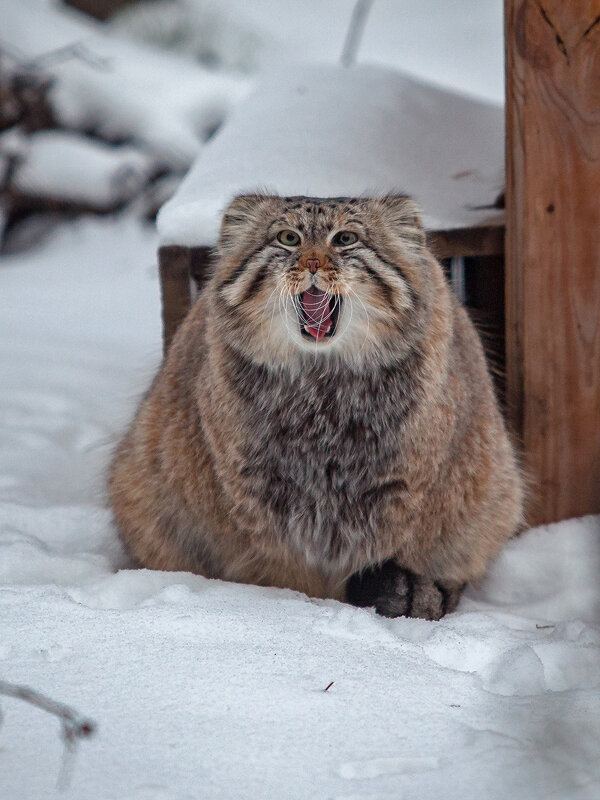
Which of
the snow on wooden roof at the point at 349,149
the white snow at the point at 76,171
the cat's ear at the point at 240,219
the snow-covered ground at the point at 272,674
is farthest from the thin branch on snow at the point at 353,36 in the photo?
the snow-covered ground at the point at 272,674

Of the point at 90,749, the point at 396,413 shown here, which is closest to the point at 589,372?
the point at 396,413

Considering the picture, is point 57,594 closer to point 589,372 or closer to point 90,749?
point 90,749

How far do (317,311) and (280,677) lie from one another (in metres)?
0.95

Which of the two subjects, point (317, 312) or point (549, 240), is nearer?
point (317, 312)

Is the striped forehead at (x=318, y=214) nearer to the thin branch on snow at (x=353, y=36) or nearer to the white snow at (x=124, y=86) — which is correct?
the thin branch on snow at (x=353, y=36)

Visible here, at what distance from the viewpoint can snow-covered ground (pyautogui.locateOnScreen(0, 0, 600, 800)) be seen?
1.50 metres

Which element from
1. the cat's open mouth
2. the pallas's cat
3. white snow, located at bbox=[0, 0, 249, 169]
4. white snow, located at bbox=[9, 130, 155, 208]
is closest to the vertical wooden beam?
the pallas's cat

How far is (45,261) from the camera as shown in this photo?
22.7ft

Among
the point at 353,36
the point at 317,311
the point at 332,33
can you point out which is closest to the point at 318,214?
the point at 317,311

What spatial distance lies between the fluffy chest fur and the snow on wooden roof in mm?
838

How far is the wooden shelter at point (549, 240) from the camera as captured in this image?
2809mm

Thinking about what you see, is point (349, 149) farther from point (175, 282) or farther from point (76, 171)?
point (76, 171)

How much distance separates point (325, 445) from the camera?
8.11 feet

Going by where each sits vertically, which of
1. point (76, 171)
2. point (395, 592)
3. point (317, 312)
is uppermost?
point (76, 171)
